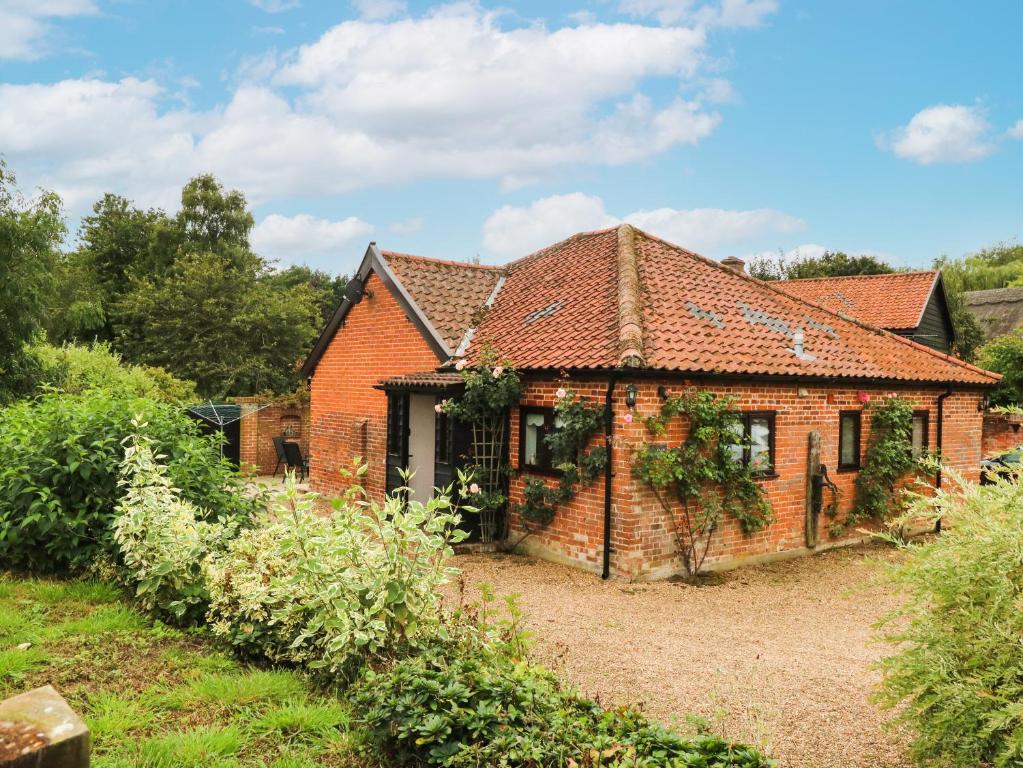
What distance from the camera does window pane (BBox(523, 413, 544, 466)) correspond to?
11.1 m

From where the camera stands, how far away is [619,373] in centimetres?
959

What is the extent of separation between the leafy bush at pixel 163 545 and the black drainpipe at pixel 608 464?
4.76 metres

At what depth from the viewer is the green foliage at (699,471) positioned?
965 cm

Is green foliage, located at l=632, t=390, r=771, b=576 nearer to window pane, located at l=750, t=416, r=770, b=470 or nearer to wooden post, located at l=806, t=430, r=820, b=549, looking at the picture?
window pane, located at l=750, t=416, r=770, b=470

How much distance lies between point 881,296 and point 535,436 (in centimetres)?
2150

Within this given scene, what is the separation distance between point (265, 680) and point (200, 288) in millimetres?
28912

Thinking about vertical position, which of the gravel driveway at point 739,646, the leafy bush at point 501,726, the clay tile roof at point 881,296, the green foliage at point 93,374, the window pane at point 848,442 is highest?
the clay tile roof at point 881,296

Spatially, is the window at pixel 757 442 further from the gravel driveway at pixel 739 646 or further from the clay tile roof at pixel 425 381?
the clay tile roof at pixel 425 381

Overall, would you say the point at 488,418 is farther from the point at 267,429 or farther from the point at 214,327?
the point at 214,327

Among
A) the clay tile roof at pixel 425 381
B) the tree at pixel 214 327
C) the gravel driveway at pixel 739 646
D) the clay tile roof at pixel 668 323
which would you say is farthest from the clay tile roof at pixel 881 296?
the tree at pixel 214 327

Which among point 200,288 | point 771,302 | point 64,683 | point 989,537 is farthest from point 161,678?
point 200,288

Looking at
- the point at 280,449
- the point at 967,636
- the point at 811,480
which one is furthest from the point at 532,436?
the point at 280,449

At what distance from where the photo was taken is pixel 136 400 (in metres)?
8.42

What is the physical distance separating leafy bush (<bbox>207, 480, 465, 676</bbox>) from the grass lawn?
0.24m
